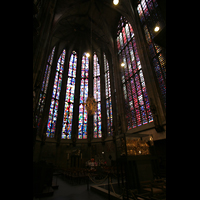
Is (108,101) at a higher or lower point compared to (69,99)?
lower

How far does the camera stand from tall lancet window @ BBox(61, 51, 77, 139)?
54.7 ft

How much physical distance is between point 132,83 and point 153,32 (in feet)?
16.7

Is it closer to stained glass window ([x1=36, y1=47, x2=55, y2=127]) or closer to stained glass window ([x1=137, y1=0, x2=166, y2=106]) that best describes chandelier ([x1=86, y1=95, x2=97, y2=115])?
stained glass window ([x1=137, y1=0, x2=166, y2=106])

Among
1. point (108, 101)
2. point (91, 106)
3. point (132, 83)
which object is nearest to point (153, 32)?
point (132, 83)

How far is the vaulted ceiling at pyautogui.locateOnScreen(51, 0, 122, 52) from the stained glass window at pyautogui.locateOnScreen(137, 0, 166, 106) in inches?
167

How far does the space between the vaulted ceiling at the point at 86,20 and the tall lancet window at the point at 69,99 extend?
3383 mm

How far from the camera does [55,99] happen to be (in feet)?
56.3

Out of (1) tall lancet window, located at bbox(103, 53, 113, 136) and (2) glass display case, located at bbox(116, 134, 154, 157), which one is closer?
(2) glass display case, located at bbox(116, 134, 154, 157)

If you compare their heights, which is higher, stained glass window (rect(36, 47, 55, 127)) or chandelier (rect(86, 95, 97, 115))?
stained glass window (rect(36, 47, 55, 127))

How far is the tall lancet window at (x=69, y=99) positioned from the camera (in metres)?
16.7

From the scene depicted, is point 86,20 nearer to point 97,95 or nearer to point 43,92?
point 97,95

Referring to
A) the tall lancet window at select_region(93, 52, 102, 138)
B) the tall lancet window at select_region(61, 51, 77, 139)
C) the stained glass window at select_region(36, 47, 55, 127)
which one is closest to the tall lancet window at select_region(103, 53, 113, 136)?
the tall lancet window at select_region(93, 52, 102, 138)

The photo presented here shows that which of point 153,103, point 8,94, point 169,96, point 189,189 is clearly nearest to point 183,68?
point 169,96

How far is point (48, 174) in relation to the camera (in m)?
6.06
